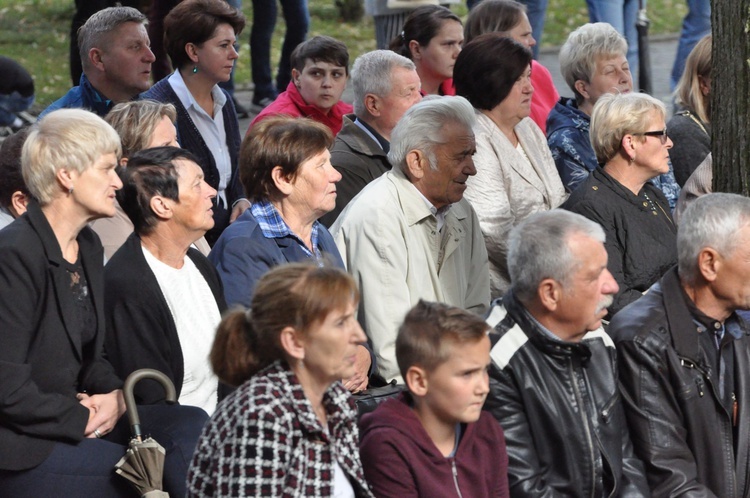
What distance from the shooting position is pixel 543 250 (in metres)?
4.10

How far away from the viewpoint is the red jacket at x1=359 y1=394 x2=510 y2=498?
3639mm

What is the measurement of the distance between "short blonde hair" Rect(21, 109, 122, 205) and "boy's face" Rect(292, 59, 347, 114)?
300 centimetres

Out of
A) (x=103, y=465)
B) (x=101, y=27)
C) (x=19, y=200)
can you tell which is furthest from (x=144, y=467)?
(x=101, y=27)

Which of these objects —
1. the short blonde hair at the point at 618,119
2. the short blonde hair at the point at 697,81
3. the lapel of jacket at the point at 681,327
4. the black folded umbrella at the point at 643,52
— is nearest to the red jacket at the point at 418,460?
the lapel of jacket at the point at 681,327

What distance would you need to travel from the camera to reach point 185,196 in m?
4.44

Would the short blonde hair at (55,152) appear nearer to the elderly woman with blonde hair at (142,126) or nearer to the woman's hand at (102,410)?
the woman's hand at (102,410)

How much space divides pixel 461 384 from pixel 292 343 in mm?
534

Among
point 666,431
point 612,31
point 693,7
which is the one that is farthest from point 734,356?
point 693,7

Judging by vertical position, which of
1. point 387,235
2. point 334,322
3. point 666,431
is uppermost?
point 334,322

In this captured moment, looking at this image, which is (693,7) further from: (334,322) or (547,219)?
(334,322)

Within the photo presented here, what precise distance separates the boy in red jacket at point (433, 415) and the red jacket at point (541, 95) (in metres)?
4.18

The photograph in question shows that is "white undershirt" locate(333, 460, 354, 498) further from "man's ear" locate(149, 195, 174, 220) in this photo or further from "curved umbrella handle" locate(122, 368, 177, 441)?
"man's ear" locate(149, 195, 174, 220)

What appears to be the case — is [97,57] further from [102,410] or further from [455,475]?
[455,475]

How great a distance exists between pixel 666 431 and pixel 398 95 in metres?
2.70
